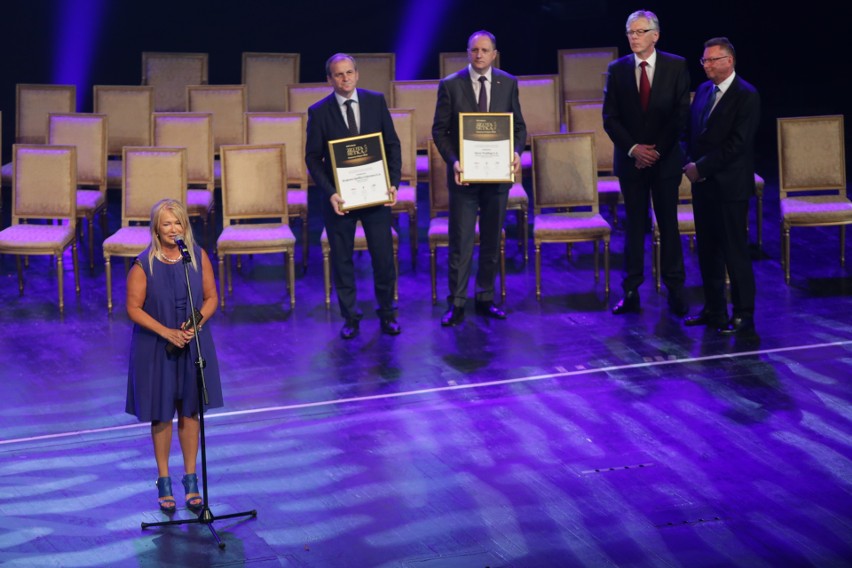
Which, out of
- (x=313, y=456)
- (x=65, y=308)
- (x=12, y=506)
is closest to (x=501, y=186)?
(x=313, y=456)

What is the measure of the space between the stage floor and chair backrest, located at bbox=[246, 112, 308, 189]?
987 mm

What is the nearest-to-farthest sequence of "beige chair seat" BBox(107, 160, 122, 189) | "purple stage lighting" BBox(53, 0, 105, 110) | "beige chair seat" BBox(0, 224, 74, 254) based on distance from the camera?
"beige chair seat" BBox(0, 224, 74, 254)
"beige chair seat" BBox(107, 160, 122, 189)
"purple stage lighting" BBox(53, 0, 105, 110)

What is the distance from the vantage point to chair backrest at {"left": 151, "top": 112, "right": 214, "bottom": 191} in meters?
8.20

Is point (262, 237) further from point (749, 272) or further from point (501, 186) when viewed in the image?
point (749, 272)

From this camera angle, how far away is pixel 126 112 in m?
8.93

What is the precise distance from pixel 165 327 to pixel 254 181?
3.15 metres

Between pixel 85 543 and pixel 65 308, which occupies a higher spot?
pixel 65 308

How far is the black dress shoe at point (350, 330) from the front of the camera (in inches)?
263

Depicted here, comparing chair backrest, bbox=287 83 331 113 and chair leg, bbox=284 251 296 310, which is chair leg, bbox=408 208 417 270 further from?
chair backrest, bbox=287 83 331 113

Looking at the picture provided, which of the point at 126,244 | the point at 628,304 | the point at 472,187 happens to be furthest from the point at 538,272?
the point at 126,244

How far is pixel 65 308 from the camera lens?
23.9ft

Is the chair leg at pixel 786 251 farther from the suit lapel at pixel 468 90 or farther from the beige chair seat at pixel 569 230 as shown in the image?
the suit lapel at pixel 468 90

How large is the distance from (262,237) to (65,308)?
1.27m

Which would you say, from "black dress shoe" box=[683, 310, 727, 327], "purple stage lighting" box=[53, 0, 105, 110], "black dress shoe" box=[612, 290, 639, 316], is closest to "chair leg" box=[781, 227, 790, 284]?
"black dress shoe" box=[683, 310, 727, 327]
